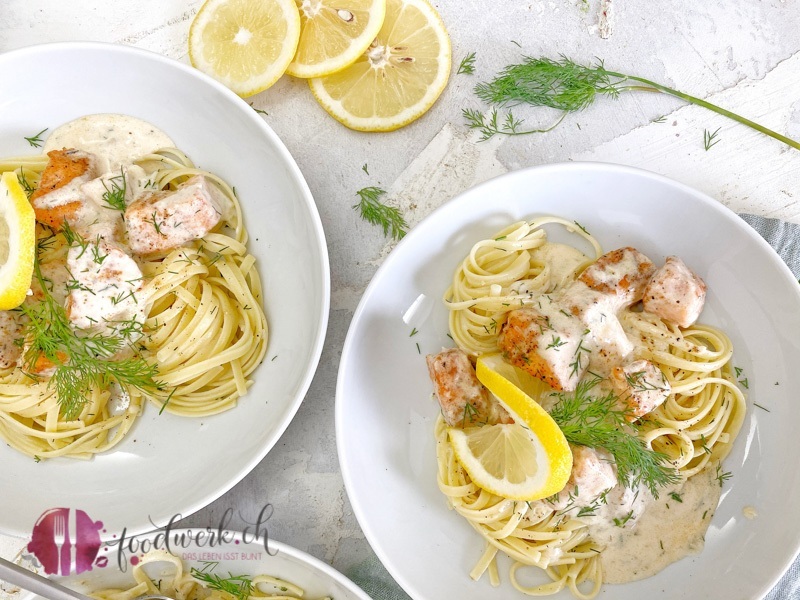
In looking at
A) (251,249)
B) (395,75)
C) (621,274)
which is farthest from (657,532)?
(395,75)

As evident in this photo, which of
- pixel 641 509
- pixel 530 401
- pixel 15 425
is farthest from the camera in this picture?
pixel 15 425

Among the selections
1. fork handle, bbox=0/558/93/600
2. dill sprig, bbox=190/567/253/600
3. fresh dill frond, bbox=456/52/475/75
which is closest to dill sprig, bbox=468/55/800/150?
fresh dill frond, bbox=456/52/475/75

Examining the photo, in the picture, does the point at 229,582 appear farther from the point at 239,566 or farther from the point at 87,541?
the point at 87,541

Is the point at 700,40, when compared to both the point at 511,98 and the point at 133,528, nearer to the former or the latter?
the point at 511,98

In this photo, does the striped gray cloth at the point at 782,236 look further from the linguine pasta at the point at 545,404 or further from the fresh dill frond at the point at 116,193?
the fresh dill frond at the point at 116,193

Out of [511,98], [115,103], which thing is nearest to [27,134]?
[115,103]

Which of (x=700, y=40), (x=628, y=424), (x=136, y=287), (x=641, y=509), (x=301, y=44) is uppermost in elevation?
(x=700, y=40)
